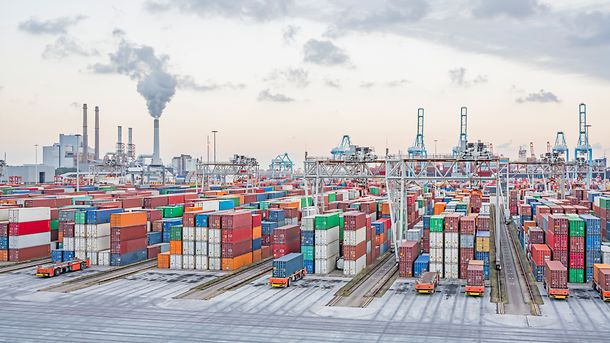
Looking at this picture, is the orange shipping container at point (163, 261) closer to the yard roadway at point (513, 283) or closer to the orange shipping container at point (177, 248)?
the orange shipping container at point (177, 248)

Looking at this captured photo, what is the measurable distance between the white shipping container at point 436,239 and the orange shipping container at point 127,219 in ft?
95.5

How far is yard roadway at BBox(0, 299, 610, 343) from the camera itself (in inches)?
1266

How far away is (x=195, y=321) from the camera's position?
35.9 m

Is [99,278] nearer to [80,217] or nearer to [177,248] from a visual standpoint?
[177,248]

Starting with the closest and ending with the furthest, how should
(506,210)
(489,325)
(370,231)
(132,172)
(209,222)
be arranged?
1. (489,325)
2. (209,222)
3. (370,231)
4. (506,210)
5. (132,172)

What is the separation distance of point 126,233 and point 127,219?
171 cm

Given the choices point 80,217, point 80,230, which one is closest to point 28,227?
point 80,217

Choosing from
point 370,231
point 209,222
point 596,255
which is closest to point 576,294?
point 596,255

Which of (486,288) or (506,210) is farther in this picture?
(506,210)

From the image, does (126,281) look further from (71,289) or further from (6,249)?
(6,249)

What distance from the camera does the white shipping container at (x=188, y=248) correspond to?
54938mm

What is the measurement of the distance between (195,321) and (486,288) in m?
23.2

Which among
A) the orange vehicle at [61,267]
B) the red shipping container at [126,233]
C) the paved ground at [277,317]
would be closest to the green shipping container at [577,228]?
the paved ground at [277,317]

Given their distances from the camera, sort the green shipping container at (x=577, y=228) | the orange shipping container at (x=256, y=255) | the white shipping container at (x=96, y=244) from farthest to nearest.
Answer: the orange shipping container at (x=256, y=255), the white shipping container at (x=96, y=244), the green shipping container at (x=577, y=228)
